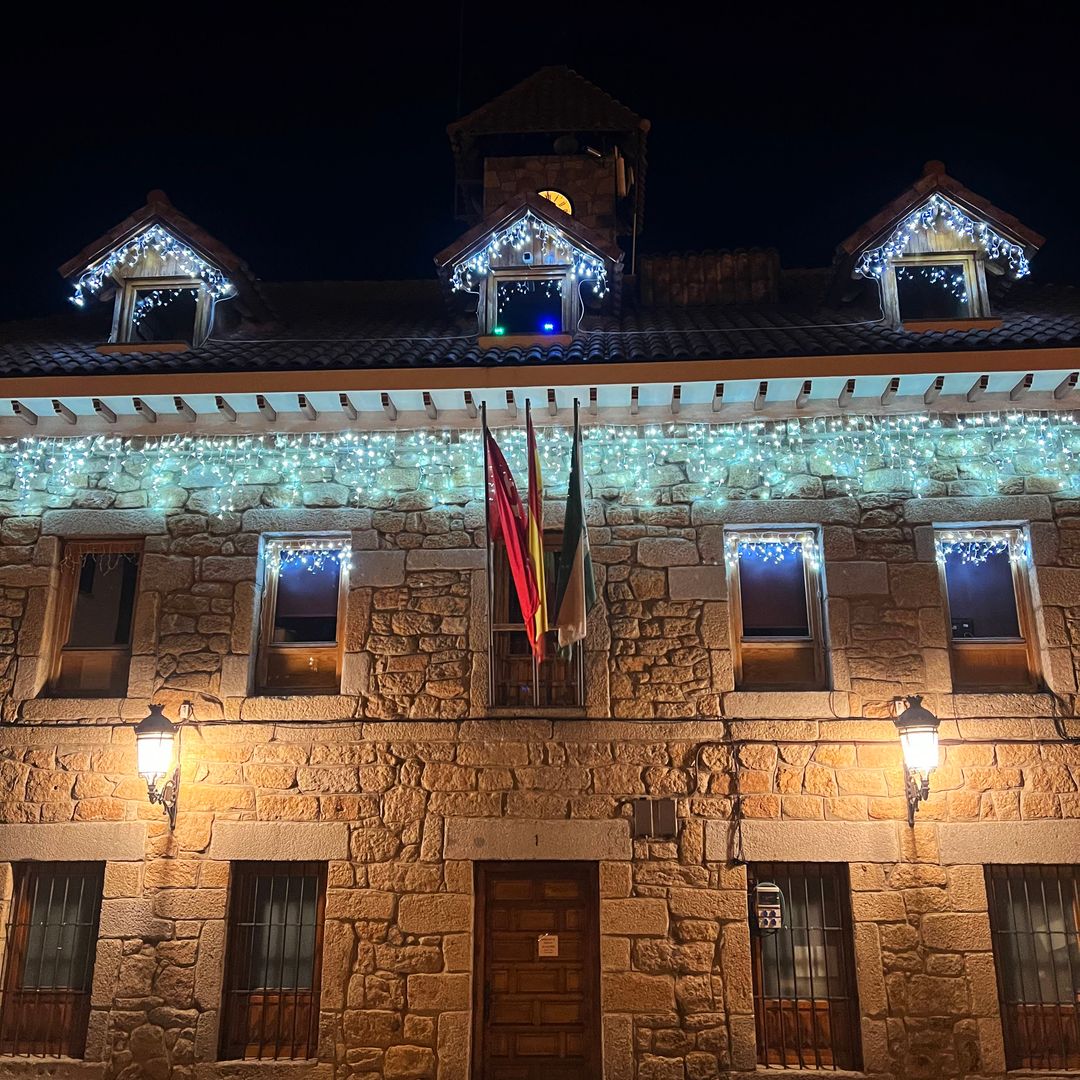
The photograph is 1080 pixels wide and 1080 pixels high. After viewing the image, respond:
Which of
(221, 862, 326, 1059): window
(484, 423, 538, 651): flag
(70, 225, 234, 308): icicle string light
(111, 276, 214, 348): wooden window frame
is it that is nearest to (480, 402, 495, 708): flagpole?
(484, 423, 538, 651): flag

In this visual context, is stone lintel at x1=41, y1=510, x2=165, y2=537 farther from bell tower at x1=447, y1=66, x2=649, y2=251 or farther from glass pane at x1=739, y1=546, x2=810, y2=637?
bell tower at x1=447, y1=66, x2=649, y2=251

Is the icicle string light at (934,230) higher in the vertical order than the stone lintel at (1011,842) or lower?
higher

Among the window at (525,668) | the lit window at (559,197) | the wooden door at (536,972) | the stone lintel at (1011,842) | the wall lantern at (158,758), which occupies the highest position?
the lit window at (559,197)

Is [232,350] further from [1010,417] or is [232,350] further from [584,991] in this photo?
[1010,417]

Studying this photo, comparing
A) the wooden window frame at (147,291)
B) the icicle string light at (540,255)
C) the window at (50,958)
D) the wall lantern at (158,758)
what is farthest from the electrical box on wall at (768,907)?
the wooden window frame at (147,291)

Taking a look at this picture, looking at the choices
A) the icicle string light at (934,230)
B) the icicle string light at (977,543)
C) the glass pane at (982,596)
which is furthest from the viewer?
the icicle string light at (934,230)

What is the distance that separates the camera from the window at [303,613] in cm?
799

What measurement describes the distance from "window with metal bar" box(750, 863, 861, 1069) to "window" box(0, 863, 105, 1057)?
520 centimetres

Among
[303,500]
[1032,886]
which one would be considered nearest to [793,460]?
[1032,886]

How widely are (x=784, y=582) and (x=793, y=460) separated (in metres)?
1.06

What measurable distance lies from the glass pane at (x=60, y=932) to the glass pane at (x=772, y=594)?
5795 mm

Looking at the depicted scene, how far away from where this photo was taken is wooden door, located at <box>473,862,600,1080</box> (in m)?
7.02

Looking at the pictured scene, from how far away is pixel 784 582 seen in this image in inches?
316

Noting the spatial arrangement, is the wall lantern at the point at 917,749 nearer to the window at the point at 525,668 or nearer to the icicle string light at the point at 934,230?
the window at the point at 525,668
